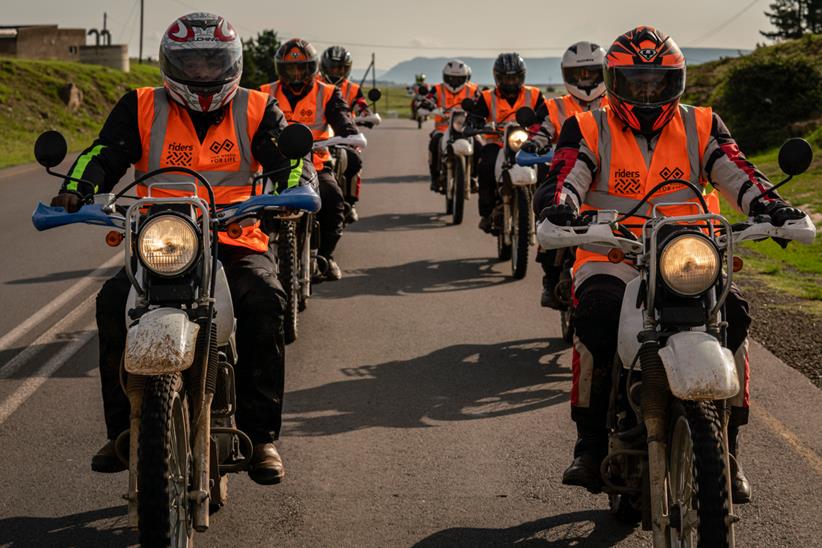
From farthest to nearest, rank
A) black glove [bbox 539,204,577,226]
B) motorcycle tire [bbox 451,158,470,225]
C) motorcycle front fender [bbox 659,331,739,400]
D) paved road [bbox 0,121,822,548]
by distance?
motorcycle tire [bbox 451,158,470,225] → paved road [bbox 0,121,822,548] → black glove [bbox 539,204,577,226] → motorcycle front fender [bbox 659,331,739,400]

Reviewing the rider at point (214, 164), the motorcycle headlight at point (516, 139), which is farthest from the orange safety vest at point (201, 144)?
the motorcycle headlight at point (516, 139)

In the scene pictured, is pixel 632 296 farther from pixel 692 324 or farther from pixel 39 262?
pixel 39 262

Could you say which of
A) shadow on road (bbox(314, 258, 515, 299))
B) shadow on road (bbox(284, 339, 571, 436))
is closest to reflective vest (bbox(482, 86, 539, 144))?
shadow on road (bbox(314, 258, 515, 299))

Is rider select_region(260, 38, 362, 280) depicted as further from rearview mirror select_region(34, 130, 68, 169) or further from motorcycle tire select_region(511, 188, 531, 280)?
rearview mirror select_region(34, 130, 68, 169)

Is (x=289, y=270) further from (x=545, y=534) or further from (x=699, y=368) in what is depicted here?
(x=699, y=368)

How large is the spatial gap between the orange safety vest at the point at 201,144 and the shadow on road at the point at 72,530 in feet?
4.70

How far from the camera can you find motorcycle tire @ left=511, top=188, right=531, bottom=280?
1194cm

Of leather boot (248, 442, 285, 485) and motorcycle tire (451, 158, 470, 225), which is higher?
motorcycle tire (451, 158, 470, 225)

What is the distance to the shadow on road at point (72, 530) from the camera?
527 centimetres

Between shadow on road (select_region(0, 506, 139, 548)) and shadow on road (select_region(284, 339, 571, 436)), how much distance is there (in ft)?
5.04

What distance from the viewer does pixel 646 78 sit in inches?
223

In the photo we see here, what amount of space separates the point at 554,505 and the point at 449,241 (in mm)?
9201

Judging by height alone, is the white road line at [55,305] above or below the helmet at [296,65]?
below

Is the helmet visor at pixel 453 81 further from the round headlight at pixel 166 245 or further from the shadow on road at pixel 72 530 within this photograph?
the round headlight at pixel 166 245
